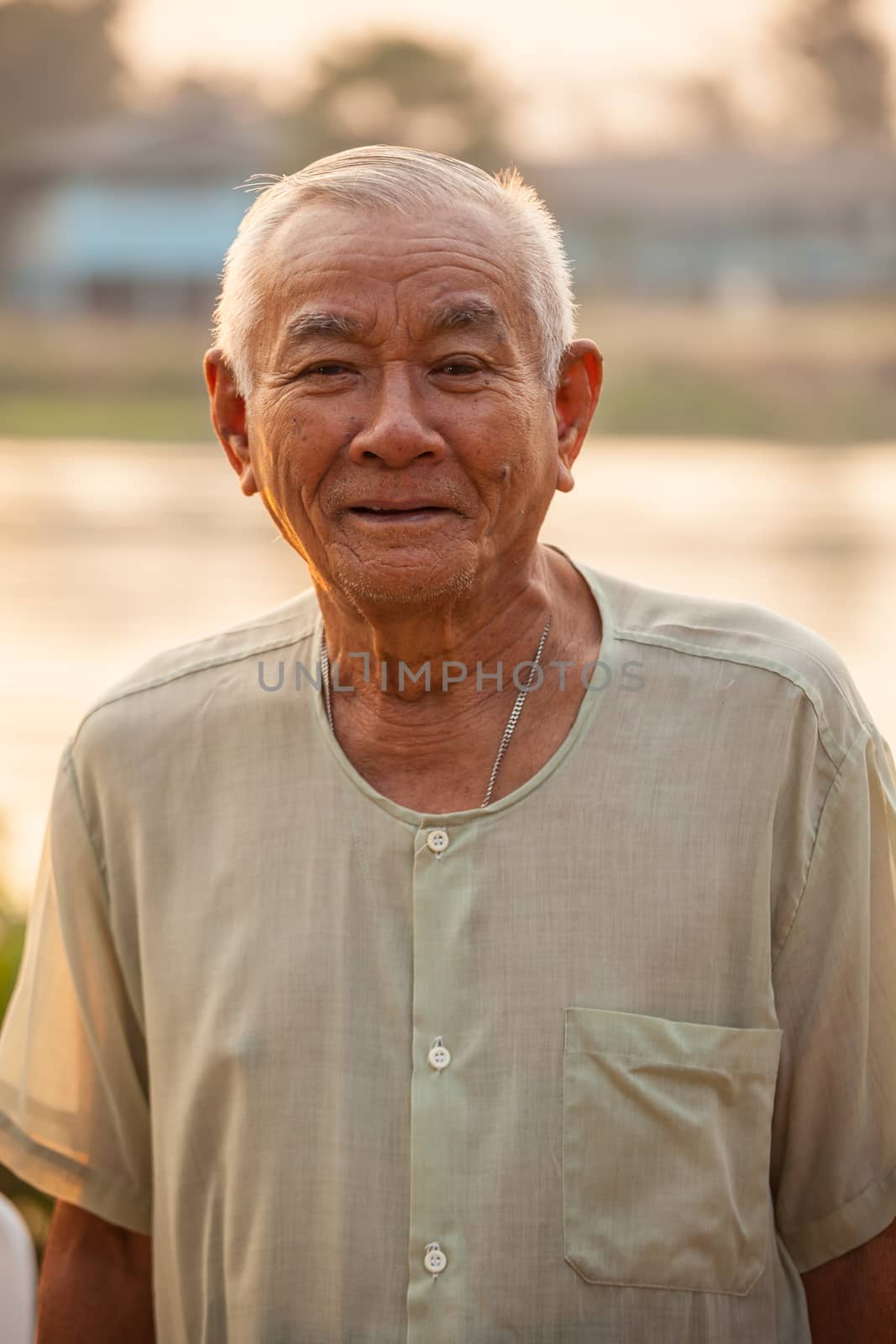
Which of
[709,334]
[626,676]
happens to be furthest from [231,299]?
[709,334]

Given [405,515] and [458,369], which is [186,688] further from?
[458,369]

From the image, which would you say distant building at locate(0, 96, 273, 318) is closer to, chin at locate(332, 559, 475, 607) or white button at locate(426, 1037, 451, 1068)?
chin at locate(332, 559, 475, 607)

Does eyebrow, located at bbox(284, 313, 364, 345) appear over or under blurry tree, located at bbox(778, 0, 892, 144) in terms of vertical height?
under

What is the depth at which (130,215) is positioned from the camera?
920 inches

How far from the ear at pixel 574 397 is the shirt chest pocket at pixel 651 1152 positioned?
578 mm

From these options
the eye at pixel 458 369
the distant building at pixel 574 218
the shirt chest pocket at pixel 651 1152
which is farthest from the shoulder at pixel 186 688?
the distant building at pixel 574 218

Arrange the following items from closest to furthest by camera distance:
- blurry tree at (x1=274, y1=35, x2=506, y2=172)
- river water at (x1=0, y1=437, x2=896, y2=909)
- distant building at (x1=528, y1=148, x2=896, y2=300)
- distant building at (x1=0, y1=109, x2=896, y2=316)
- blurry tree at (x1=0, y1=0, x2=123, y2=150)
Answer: river water at (x1=0, y1=437, x2=896, y2=909) < distant building at (x1=528, y1=148, x2=896, y2=300) < blurry tree at (x1=274, y1=35, x2=506, y2=172) < distant building at (x1=0, y1=109, x2=896, y2=316) < blurry tree at (x1=0, y1=0, x2=123, y2=150)

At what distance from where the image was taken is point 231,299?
5.49ft

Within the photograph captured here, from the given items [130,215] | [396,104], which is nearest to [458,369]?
[396,104]

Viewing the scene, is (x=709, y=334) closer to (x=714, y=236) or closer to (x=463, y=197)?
(x=714, y=236)

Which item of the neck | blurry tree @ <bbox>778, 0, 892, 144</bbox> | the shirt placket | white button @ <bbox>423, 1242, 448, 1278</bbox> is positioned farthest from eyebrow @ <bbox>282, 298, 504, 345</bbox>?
blurry tree @ <bbox>778, 0, 892, 144</bbox>

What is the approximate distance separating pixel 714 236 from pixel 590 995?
21779 millimetres

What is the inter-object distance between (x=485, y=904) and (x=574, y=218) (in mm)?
18951

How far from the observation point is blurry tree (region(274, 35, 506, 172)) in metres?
19.9
